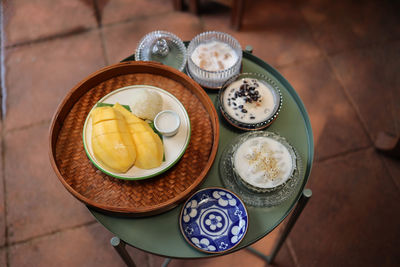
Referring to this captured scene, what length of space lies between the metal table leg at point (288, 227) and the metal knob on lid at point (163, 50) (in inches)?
25.3

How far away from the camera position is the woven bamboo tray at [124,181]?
3.67 ft

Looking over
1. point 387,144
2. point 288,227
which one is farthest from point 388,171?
point 288,227

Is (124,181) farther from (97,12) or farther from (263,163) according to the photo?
(97,12)

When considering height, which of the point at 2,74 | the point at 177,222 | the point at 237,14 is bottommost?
the point at 2,74

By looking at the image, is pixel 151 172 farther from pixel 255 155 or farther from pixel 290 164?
pixel 290 164

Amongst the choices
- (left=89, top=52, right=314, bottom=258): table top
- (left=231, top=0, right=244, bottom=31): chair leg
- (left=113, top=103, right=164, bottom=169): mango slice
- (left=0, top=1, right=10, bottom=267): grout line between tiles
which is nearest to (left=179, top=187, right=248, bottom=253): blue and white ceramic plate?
(left=89, top=52, right=314, bottom=258): table top

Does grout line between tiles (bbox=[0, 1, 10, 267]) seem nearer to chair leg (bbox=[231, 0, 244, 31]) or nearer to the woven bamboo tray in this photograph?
the woven bamboo tray

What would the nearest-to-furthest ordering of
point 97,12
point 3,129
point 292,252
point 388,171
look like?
point 292,252 < point 388,171 < point 3,129 < point 97,12

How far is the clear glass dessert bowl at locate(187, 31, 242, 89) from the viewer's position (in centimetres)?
131

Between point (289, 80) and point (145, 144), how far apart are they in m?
1.18

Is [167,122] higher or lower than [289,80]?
higher

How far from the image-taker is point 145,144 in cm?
112

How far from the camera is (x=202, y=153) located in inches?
47.5

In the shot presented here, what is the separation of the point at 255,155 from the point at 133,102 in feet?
1.51
